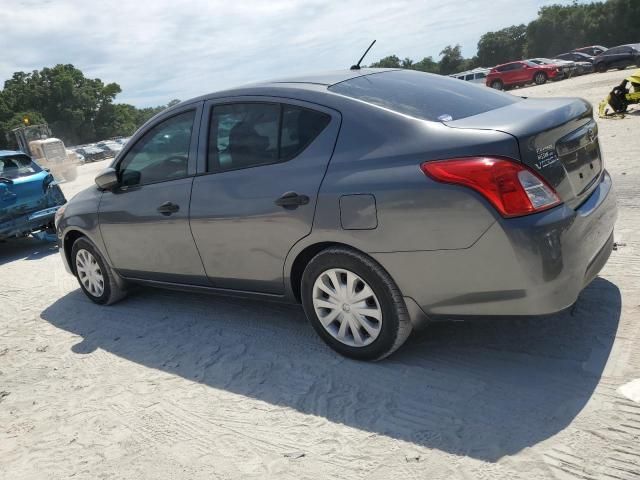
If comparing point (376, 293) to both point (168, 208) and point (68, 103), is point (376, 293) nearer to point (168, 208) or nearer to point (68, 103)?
point (168, 208)

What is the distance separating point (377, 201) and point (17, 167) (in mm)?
7820

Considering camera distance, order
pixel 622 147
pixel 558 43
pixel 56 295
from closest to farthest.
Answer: pixel 56 295, pixel 622 147, pixel 558 43

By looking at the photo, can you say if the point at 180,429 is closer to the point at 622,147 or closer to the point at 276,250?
the point at 276,250

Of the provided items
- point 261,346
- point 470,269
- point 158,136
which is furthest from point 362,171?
point 158,136

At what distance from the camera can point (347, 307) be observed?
342 centimetres

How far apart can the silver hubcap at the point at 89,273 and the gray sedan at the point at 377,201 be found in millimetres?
1059

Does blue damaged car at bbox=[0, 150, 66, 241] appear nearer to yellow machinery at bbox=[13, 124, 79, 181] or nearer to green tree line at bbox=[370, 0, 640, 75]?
yellow machinery at bbox=[13, 124, 79, 181]

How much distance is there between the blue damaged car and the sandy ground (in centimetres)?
431

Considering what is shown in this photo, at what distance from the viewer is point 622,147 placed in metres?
8.99

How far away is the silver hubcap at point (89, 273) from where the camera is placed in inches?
210

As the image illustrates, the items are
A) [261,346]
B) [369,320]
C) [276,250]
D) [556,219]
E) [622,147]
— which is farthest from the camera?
[622,147]

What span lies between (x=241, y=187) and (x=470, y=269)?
1.63 m

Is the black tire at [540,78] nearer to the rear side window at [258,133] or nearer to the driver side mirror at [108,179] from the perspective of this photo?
the driver side mirror at [108,179]

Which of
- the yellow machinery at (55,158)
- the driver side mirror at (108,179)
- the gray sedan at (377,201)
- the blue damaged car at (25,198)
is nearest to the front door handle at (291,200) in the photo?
the gray sedan at (377,201)
